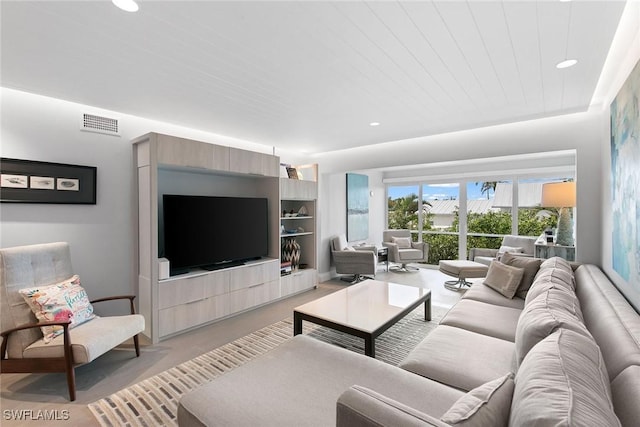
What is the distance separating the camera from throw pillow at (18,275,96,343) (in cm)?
222

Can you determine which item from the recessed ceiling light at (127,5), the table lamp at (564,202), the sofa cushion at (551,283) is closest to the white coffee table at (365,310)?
the sofa cushion at (551,283)

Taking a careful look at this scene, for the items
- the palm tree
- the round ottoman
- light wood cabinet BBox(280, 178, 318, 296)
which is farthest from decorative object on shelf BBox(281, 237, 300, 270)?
the palm tree

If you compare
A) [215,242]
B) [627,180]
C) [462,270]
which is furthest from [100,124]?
[462,270]

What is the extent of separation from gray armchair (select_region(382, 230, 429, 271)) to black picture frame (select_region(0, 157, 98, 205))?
5.34 meters

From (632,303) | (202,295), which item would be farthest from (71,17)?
(632,303)

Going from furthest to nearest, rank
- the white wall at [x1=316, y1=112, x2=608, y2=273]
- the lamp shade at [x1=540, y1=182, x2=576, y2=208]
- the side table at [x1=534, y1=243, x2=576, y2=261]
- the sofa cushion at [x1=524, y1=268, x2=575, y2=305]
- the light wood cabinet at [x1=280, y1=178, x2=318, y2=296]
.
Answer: the light wood cabinet at [x1=280, y1=178, x2=318, y2=296] < the lamp shade at [x1=540, y1=182, x2=576, y2=208] < the side table at [x1=534, y1=243, x2=576, y2=261] < the white wall at [x1=316, y1=112, x2=608, y2=273] < the sofa cushion at [x1=524, y1=268, x2=575, y2=305]

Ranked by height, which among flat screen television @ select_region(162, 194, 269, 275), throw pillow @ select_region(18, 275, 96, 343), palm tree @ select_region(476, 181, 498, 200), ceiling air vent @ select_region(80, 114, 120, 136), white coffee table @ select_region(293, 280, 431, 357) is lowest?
white coffee table @ select_region(293, 280, 431, 357)

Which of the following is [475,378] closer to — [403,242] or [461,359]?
[461,359]

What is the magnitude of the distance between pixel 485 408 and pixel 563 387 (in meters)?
0.24

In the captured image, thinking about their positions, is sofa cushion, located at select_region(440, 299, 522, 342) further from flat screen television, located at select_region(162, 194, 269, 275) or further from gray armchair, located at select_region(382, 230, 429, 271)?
gray armchair, located at select_region(382, 230, 429, 271)

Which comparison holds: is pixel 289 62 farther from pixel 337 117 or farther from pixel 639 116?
pixel 639 116

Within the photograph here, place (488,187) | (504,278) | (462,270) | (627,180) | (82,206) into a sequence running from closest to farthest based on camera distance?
(627,180) → (82,206) → (504,278) → (462,270) → (488,187)

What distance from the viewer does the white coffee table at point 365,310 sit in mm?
2453

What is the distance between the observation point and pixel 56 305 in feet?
7.47
